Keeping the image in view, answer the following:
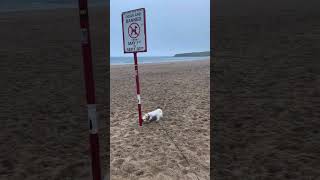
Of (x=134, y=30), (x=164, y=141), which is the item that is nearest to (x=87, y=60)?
(x=164, y=141)

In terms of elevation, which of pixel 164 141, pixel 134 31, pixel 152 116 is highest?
pixel 134 31

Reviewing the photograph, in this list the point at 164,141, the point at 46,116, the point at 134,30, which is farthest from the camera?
the point at 46,116

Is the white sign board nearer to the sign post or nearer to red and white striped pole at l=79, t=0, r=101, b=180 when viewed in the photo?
the sign post

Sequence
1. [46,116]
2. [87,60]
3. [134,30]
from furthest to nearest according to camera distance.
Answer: [46,116], [134,30], [87,60]

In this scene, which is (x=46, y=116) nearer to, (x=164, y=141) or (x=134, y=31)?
(x=134, y=31)

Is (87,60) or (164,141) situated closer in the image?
(87,60)

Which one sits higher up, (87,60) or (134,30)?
(134,30)

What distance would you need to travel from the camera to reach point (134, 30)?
987cm

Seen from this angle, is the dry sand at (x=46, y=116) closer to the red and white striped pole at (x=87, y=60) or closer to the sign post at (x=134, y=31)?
the sign post at (x=134, y=31)

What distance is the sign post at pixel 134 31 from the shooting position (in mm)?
9633

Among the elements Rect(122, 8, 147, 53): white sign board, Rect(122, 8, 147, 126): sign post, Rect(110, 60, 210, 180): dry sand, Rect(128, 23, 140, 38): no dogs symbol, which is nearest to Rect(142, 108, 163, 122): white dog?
Rect(110, 60, 210, 180): dry sand

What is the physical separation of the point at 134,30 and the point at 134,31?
0.09 ft
